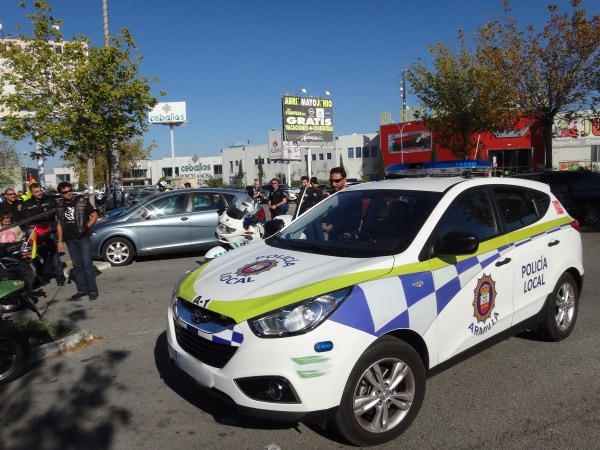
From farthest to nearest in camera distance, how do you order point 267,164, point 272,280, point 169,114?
1. point 267,164
2. point 169,114
3. point 272,280

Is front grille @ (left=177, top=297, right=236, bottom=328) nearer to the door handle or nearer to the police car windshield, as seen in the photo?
the police car windshield

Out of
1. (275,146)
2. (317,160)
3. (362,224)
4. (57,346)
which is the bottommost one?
(57,346)

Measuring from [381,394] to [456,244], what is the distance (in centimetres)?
113

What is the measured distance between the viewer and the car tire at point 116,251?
1014 cm

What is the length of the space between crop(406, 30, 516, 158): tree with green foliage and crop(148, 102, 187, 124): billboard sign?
40.7 meters

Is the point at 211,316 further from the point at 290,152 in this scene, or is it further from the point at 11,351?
the point at 290,152

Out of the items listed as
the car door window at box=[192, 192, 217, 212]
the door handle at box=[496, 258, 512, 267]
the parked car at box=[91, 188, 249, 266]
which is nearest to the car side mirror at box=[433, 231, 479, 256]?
the door handle at box=[496, 258, 512, 267]

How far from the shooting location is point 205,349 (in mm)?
3121

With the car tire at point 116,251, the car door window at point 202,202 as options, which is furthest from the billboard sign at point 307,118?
the car tire at point 116,251

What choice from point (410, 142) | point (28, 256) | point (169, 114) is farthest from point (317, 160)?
point (28, 256)

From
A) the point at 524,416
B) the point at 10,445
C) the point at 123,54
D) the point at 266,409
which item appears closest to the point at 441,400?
the point at 524,416

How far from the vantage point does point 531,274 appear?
4.25m

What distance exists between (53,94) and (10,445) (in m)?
12.5

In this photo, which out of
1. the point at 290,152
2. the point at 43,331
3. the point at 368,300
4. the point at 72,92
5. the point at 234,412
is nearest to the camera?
the point at 368,300
